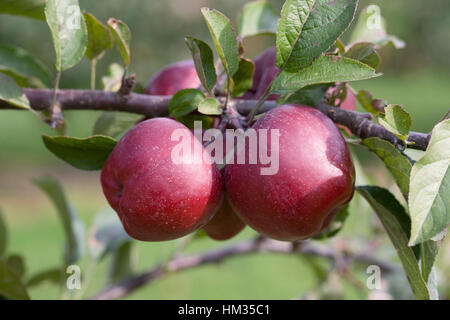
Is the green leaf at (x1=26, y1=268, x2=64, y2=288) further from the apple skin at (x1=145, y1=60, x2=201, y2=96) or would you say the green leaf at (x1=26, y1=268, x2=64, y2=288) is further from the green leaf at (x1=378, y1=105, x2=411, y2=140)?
the green leaf at (x1=378, y1=105, x2=411, y2=140)

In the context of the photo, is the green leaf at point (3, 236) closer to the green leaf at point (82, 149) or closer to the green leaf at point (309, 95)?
the green leaf at point (82, 149)

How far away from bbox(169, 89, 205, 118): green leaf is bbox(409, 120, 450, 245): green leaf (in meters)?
0.24

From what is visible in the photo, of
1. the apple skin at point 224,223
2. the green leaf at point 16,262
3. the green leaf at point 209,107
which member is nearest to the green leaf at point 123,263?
the green leaf at point 16,262

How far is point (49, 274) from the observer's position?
94 centimetres

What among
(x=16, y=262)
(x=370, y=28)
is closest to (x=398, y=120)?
(x=370, y=28)

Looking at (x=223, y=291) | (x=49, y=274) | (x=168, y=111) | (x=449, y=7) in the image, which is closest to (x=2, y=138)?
(x=223, y=291)

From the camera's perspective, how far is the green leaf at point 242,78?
2.01 feet

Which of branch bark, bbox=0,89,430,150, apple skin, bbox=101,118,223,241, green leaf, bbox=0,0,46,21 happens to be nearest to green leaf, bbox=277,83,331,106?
branch bark, bbox=0,89,430,150

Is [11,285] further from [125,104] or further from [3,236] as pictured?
[125,104]

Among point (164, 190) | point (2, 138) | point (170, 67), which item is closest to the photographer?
point (164, 190)

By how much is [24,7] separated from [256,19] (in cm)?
33

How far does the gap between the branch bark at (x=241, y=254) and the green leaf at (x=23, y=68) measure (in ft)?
1.20

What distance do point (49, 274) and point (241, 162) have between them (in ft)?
1.86

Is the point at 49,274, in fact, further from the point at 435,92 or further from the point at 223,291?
the point at 435,92
